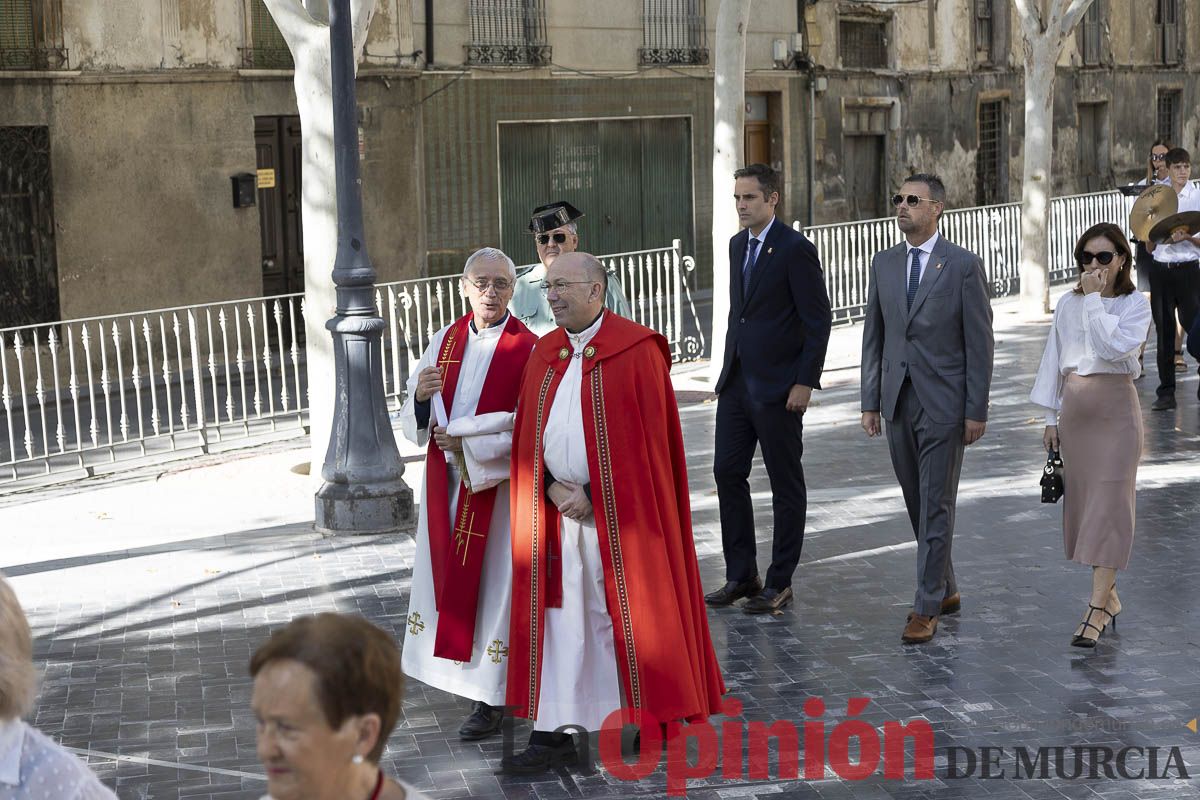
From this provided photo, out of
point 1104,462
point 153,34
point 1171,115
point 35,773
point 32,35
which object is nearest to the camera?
point 35,773

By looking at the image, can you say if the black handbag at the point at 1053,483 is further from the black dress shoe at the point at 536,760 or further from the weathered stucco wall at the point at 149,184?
the weathered stucco wall at the point at 149,184

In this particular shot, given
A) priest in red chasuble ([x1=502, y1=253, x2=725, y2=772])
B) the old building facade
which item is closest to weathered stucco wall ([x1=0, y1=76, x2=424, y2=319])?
the old building facade

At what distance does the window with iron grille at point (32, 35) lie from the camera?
16.7m

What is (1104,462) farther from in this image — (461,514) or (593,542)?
(461,514)

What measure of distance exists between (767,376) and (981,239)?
14.1 meters

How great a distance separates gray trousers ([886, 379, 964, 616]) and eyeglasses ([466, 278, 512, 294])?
2.06 m

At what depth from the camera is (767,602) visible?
26.1ft

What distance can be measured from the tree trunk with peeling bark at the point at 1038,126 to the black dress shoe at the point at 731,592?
473 inches

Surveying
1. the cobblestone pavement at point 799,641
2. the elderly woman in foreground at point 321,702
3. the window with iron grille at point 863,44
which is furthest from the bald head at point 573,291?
the window with iron grille at point 863,44

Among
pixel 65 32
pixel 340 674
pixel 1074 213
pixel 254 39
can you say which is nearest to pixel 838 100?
pixel 1074 213

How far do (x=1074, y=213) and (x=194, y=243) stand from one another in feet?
37.9

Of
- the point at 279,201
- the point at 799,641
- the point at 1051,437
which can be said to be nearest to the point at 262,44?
the point at 279,201

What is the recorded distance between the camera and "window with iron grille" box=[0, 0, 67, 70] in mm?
16703

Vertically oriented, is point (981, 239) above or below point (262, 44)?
below
